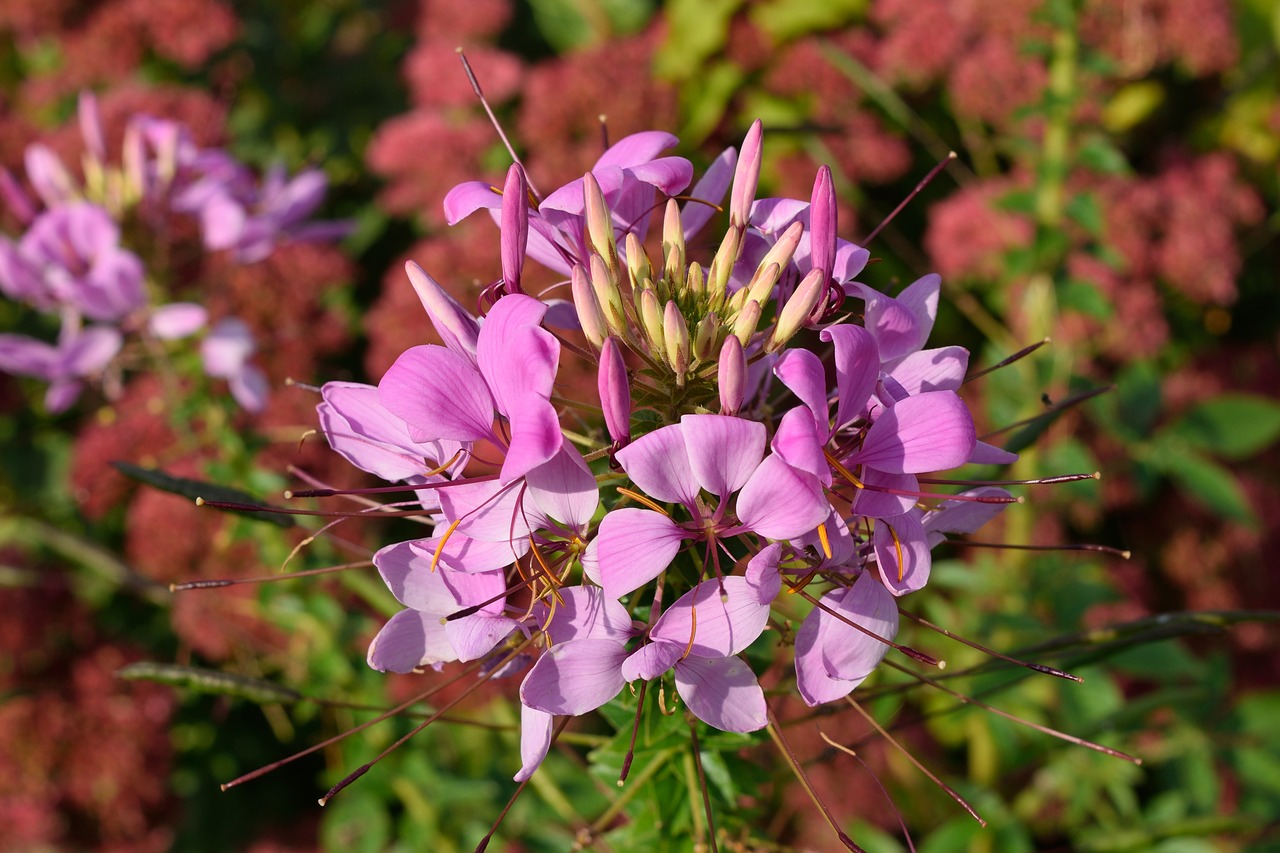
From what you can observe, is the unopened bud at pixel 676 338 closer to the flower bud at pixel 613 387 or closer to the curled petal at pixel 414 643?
the flower bud at pixel 613 387

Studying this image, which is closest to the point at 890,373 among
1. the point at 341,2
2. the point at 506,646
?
the point at 506,646

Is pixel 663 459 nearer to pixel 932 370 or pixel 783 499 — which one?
pixel 783 499

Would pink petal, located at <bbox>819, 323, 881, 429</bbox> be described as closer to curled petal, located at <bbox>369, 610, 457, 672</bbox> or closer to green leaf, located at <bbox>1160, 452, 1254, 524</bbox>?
curled petal, located at <bbox>369, 610, 457, 672</bbox>

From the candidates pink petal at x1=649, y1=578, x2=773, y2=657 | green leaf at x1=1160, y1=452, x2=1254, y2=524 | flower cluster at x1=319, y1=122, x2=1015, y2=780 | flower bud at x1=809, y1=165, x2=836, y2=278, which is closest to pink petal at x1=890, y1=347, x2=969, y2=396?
flower cluster at x1=319, y1=122, x2=1015, y2=780

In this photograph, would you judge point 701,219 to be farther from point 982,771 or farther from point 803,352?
point 982,771

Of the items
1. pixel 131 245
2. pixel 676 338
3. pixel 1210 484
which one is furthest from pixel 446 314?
pixel 1210 484
